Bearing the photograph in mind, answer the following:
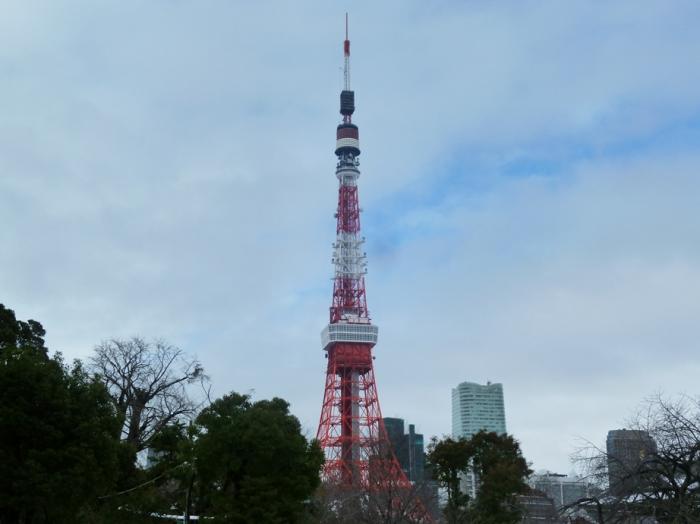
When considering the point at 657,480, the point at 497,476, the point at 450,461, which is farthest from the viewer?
the point at 450,461

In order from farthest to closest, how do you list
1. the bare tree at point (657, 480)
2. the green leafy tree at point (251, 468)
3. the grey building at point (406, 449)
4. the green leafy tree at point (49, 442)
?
the grey building at point (406, 449) → the green leafy tree at point (251, 468) → the green leafy tree at point (49, 442) → the bare tree at point (657, 480)

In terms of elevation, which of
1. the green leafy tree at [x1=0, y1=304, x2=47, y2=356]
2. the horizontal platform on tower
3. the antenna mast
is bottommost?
the green leafy tree at [x1=0, y1=304, x2=47, y2=356]

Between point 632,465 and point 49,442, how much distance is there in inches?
488

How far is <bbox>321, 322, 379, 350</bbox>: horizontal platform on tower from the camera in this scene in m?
48.7

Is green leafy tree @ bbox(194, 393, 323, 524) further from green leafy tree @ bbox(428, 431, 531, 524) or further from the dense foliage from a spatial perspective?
green leafy tree @ bbox(428, 431, 531, 524)

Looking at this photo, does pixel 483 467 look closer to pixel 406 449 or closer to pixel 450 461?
pixel 450 461

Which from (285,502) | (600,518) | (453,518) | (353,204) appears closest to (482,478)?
(453,518)

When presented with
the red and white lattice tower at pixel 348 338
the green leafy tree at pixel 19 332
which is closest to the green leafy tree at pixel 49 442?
the green leafy tree at pixel 19 332

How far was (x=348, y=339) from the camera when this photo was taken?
48625mm

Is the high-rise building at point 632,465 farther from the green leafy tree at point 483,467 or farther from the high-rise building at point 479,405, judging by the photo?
Answer: the high-rise building at point 479,405

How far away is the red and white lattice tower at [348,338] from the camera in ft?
148

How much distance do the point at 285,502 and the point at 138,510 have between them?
12.5 feet

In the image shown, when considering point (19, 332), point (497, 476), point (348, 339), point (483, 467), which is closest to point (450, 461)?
point (483, 467)

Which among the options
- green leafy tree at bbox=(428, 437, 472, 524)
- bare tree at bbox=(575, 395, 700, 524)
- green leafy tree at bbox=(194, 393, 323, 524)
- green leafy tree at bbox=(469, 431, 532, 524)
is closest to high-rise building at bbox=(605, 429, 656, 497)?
bare tree at bbox=(575, 395, 700, 524)
